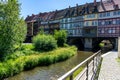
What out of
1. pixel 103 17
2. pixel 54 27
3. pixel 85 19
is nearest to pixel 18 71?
pixel 103 17

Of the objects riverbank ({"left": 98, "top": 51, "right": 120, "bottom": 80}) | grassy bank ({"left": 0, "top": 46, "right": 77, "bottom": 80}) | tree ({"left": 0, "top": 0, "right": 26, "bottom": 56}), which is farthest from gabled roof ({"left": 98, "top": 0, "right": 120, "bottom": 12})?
riverbank ({"left": 98, "top": 51, "right": 120, "bottom": 80})

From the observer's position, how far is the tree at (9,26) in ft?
70.3

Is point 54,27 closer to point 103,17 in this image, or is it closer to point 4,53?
point 103,17

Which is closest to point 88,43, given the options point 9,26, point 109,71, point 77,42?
point 77,42

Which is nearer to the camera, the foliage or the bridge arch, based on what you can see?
the foliage

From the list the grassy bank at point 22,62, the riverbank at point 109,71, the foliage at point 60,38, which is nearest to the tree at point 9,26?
the grassy bank at point 22,62

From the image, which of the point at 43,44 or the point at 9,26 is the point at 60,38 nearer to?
the point at 43,44

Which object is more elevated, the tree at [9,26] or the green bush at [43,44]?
the tree at [9,26]

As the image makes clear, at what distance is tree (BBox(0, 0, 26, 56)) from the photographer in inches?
Answer: 844

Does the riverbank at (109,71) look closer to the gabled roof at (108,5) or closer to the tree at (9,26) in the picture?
the tree at (9,26)

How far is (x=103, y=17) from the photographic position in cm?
4425

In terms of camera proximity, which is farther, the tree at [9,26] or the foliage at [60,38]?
the foliage at [60,38]

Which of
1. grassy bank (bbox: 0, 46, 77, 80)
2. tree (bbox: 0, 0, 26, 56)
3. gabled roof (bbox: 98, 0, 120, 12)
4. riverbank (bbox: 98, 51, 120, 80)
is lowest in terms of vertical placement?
grassy bank (bbox: 0, 46, 77, 80)

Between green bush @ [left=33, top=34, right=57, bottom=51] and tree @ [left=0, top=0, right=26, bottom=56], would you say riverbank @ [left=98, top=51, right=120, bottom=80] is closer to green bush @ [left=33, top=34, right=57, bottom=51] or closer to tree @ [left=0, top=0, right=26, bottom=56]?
tree @ [left=0, top=0, right=26, bottom=56]
